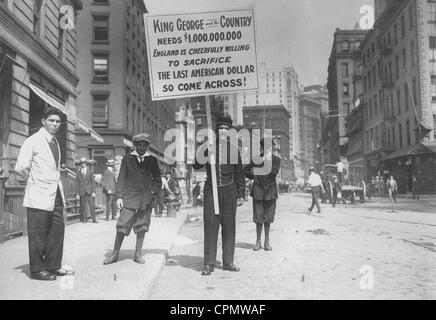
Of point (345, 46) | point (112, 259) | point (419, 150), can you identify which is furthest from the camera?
point (345, 46)

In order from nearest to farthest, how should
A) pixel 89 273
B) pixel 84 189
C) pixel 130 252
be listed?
1. pixel 89 273
2. pixel 130 252
3. pixel 84 189

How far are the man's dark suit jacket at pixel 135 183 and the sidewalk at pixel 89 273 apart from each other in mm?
882

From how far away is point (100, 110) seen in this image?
3469cm

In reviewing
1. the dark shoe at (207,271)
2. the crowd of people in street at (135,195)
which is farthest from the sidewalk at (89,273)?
the dark shoe at (207,271)

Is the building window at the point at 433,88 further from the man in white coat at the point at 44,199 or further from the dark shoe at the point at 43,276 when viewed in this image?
the dark shoe at the point at 43,276

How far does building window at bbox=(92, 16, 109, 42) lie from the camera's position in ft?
113

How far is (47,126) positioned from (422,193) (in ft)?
108

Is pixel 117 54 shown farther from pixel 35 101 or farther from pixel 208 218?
pixel 208 218

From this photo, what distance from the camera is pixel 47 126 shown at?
5.29 m

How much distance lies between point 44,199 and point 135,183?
150 cm

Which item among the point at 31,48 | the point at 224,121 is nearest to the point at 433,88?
the point at 31,48

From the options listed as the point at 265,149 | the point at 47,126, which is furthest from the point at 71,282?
the point at 265,149

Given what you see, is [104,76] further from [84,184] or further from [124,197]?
[124,197]

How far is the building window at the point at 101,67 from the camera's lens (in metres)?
34.7
